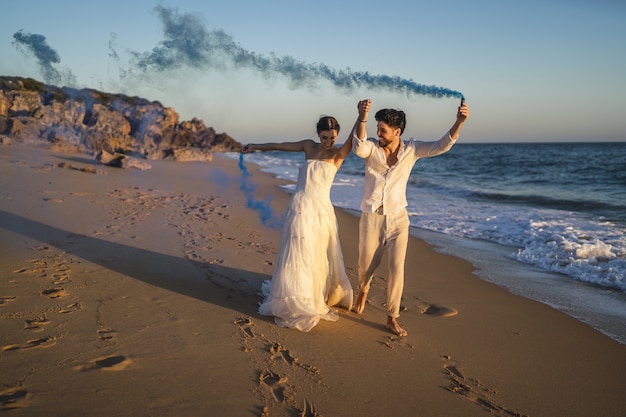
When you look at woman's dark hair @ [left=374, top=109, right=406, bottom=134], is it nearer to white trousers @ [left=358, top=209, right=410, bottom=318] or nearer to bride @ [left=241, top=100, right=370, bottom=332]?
bride @ [left=241, top=100, right=370, bottom=332]

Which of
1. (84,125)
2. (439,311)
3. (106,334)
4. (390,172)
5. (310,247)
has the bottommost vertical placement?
(439,311)

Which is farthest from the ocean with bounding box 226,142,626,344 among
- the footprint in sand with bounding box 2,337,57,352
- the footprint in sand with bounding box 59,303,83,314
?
the footprint in sand with bounding box 2,337,57,352

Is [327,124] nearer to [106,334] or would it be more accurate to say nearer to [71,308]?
[106,334]

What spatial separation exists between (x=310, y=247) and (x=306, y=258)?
118 millimetres

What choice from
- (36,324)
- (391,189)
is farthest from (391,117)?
(36,324)

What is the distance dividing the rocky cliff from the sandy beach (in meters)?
12.8

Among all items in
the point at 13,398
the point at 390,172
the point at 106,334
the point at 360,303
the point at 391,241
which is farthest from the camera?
the point at 360,303

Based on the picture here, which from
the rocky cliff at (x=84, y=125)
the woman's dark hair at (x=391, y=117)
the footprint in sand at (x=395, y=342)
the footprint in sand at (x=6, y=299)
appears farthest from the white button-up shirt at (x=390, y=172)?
the rocky cliff at (x=84, y=125)

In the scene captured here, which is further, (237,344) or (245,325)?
(245,325)

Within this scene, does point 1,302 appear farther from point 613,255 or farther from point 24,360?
point 613,255

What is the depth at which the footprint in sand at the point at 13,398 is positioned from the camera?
2.79 metres

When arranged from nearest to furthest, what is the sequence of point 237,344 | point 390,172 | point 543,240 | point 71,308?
point 237,344 → point 71,308 → point 390,172 → point 543,240

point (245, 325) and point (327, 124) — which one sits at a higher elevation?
point (327, 124)

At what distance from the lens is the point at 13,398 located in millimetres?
2881
